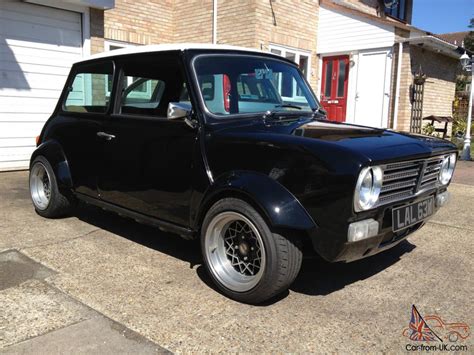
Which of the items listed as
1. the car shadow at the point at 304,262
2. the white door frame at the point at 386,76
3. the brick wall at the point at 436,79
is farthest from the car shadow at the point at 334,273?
the brick wall at the point at 436,79

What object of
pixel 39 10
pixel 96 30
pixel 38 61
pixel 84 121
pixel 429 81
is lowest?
pixel 84 121

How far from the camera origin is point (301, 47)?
12.0 metres

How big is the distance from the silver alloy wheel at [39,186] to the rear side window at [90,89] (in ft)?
2.66

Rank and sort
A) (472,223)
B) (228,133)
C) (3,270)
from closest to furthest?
(228,133) < (3,270) < (472,223)

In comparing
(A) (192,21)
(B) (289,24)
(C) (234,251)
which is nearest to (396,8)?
(B) (289,24)

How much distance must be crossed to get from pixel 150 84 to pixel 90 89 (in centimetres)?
104

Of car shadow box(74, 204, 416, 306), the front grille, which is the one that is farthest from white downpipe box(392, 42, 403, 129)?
the front grille

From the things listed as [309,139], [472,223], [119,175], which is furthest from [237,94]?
[472,223]

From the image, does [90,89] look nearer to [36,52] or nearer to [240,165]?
[240,165]

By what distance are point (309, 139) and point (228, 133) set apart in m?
0.63

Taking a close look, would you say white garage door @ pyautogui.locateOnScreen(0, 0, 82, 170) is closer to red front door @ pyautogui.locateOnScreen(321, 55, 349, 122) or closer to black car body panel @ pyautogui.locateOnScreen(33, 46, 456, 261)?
black car body panel @ pyautogui.locateOnScreen(33, 46, 456, 261)

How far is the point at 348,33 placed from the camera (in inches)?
471

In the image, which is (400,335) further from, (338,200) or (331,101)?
(331,101)

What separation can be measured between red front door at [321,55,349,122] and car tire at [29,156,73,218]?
8.78 m
